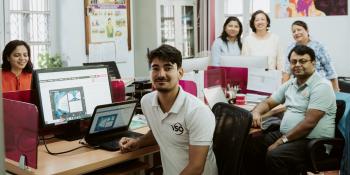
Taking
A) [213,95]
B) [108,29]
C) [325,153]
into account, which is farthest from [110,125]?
[108,29]

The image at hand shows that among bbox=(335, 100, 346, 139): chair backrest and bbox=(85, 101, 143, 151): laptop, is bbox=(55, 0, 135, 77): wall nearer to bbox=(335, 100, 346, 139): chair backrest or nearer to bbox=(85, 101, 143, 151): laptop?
bbox=(85, 101, 143, 151): laptop

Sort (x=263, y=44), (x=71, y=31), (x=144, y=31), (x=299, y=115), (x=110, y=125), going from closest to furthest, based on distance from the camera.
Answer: (x=110, y=125)
(x=299, y=115)
(x=263, y=44)
(x=71, y=31)
(x=144, y=31)

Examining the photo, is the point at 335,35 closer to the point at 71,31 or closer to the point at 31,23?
the point at 71,31

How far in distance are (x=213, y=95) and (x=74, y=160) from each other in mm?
1473

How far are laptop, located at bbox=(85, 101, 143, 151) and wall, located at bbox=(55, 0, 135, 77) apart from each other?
3504mm

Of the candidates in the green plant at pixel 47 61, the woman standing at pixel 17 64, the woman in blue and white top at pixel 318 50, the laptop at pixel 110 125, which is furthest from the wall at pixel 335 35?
the laptop at pixel 110 125

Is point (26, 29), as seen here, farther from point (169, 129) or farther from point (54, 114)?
point (169, 129)

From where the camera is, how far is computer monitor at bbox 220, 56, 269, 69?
387 centimetres

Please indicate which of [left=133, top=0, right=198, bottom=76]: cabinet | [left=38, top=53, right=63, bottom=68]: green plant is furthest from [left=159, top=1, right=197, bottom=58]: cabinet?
[left=38, top=53, right=63, bottom=68]: green plant

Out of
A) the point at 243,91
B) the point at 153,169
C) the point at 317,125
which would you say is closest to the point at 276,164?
the point at 317,125

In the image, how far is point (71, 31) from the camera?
5.86m

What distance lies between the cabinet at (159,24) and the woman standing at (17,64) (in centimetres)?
305

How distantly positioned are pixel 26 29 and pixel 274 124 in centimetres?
361

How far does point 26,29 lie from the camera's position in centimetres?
560
